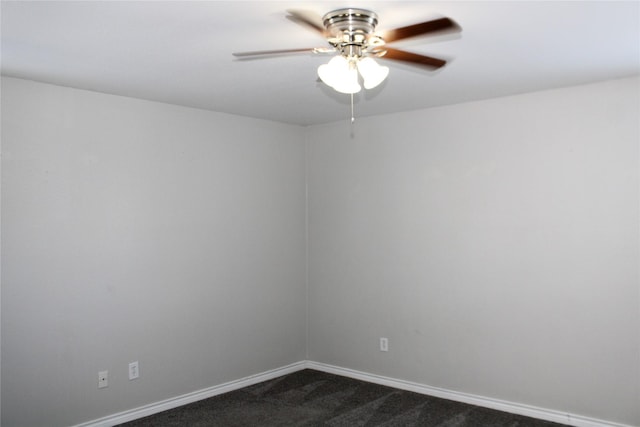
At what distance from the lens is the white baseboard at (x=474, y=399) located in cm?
375

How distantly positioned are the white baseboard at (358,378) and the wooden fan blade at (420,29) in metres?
2.92

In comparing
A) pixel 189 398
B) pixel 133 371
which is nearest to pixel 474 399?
pixel 189 398

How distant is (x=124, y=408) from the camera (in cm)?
393

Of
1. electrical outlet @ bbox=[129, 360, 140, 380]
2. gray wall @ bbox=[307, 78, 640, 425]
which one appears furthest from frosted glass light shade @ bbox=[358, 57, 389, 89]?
electrical outlet @ bbox=[129, 360, 140, 380]

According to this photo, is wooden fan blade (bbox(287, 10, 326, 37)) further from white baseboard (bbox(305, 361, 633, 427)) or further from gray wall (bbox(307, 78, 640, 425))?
white baseboard (bbox(305, 361, 633, 427))

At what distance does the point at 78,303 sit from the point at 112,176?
896 mm

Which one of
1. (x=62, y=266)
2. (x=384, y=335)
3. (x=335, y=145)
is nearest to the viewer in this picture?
(x=62, y=266)

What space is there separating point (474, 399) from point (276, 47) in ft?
9.76

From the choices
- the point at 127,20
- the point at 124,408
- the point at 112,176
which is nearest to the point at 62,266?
the point at 112,176

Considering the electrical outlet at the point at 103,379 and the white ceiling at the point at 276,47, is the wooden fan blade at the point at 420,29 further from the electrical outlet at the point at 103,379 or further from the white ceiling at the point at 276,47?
the electrical outlet at the point at 103,379

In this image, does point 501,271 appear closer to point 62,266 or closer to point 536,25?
point 536,25

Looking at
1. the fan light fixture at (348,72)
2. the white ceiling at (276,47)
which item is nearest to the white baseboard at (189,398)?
the white ceiling at (276,47)

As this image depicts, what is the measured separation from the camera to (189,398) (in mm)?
4312

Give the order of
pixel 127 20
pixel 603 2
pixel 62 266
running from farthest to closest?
pixel 62 266, pixel 127 20, pixel 603 2
